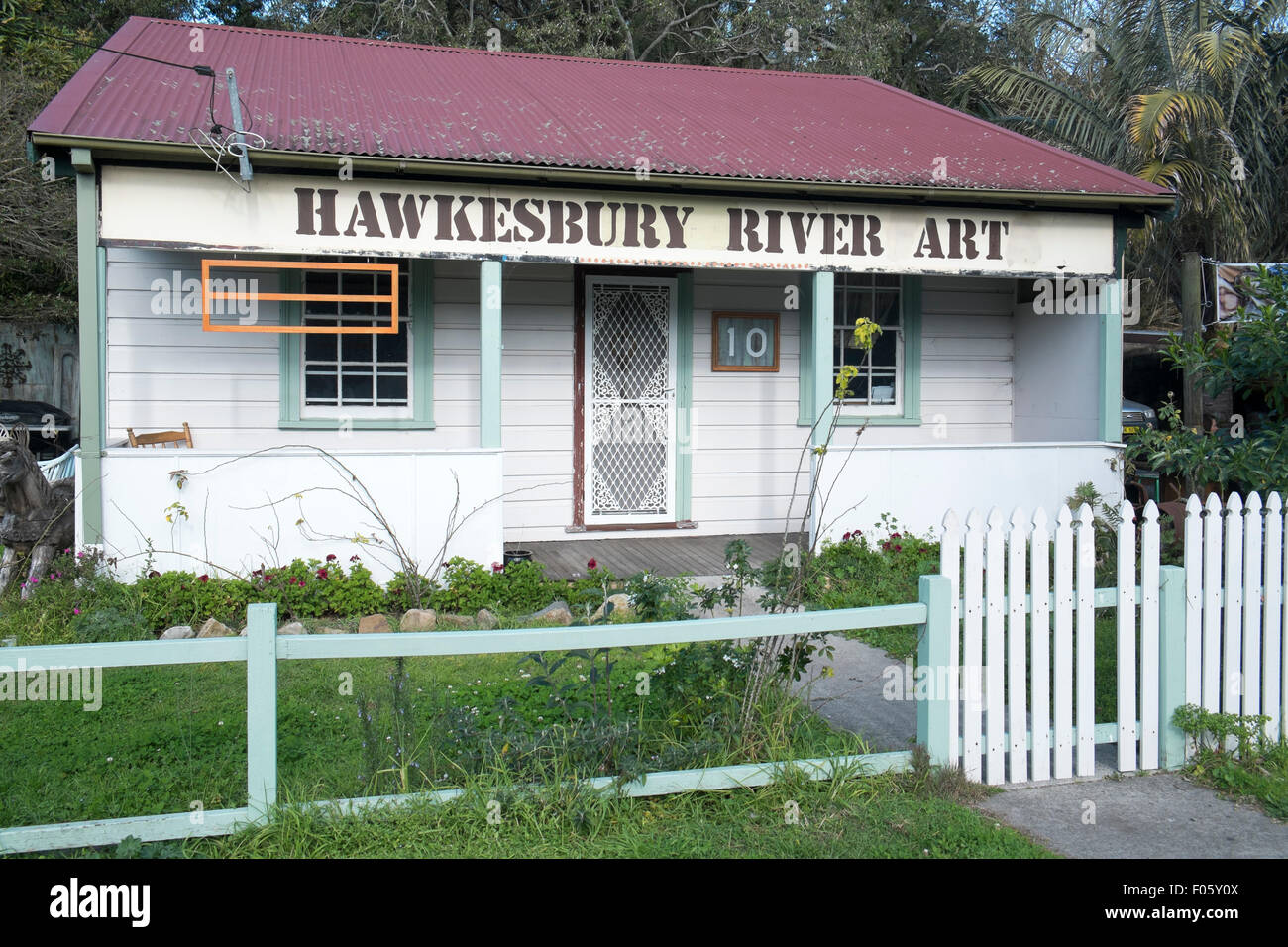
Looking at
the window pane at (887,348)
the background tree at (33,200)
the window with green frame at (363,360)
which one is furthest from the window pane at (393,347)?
the background tree at (33,200)

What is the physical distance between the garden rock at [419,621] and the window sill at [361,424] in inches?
112

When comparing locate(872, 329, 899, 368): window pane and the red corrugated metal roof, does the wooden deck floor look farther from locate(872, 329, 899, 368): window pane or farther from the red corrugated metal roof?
the red corrugated metal roof

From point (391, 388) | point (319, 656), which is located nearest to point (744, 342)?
point (391, 388)

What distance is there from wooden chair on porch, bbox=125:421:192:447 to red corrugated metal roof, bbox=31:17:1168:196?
8.17 ft

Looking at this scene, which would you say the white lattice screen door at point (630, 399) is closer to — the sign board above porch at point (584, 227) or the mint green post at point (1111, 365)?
the sign board above porch at point (584, 227)

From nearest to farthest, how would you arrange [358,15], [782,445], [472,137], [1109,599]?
[1109,599] → [472,137] → [782,445] → [358,15]

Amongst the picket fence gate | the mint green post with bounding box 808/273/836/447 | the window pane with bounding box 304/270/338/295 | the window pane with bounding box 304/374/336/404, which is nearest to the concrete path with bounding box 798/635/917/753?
the picket fence gate

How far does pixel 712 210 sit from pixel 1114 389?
4169 millimetres

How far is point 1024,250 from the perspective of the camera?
386 inches

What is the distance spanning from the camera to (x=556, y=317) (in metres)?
10.7

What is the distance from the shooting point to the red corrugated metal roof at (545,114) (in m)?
8.53

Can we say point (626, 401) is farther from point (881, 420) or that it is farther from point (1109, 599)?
point (1109, 599)

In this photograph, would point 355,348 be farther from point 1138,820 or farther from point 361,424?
point 1138,820

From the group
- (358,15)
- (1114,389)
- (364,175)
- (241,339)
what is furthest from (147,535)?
(358,15)
